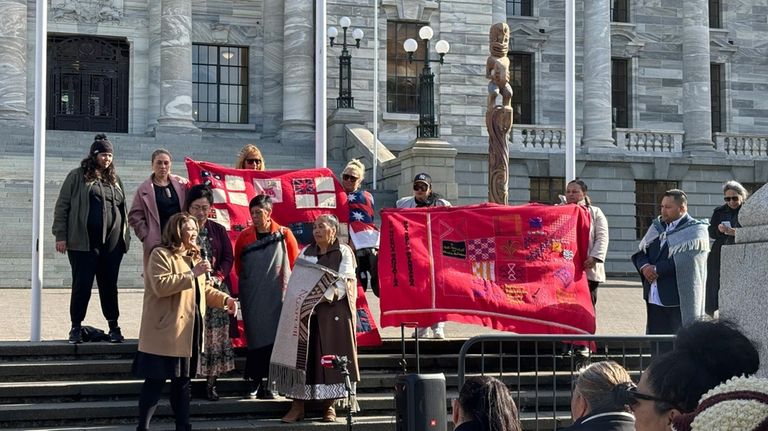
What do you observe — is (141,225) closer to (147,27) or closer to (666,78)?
(147,27)

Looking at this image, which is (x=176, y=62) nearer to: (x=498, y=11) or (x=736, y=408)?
(x=498, y=11)

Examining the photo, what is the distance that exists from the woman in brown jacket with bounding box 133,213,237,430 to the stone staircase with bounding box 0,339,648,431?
62cm

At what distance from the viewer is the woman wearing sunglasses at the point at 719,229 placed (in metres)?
12.8

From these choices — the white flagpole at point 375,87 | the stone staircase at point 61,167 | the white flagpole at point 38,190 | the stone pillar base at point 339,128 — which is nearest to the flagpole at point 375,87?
the white flagpole at point 375,87

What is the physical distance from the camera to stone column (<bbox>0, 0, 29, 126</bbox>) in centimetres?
2859

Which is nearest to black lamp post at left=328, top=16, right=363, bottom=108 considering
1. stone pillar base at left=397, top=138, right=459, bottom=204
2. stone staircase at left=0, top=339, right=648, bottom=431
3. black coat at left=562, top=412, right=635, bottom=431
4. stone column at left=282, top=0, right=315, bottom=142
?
stone column at left=282, top=0, right=315, bottom=142

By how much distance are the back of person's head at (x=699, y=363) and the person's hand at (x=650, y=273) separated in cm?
731

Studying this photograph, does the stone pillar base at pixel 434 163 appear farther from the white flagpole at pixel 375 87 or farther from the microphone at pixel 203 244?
the microphone at pixel 203 244

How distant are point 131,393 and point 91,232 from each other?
5.50 ft

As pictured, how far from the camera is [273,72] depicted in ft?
107

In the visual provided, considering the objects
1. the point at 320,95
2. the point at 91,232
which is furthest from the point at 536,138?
the point at 91,232

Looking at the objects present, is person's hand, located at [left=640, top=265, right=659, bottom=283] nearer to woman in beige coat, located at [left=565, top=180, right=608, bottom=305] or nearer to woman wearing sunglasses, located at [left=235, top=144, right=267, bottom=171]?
woman in beige coat, located at [left=565, top=180, right=608, bottom=305]

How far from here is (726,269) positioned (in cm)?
548

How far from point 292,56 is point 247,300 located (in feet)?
→ 72.5
